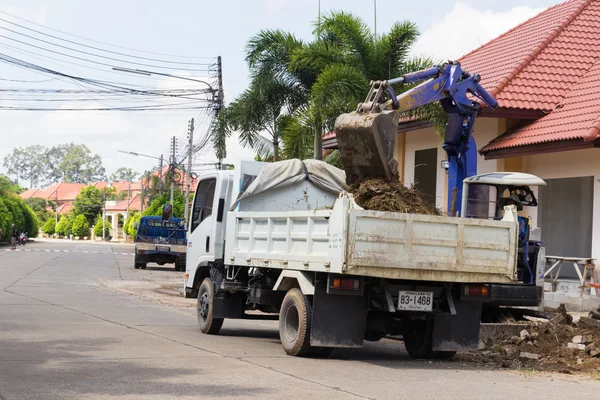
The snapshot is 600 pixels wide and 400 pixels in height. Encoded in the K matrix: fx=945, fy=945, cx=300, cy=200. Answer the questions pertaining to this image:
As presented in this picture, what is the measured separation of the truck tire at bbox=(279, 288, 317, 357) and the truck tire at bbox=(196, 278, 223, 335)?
7.11 ft

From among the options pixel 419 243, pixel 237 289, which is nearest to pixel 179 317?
pixel 237 289

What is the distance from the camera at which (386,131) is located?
1321cm

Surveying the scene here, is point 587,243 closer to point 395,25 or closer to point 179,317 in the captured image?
point 395,25

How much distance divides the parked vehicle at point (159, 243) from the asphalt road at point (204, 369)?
23.3m

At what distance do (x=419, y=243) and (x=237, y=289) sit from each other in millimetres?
3577

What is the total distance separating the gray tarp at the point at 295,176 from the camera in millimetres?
13227

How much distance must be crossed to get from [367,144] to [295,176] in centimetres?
113

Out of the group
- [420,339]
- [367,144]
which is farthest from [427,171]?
[420,339]

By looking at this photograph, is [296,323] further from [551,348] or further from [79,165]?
[79,165]

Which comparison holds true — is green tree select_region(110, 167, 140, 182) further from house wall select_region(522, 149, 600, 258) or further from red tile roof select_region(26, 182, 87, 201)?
house wall select_region(522, 149, 600, 258)

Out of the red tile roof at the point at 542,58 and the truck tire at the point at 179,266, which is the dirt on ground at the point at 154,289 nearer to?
the truck tire at the point at 179,266

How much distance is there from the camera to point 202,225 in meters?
14.8

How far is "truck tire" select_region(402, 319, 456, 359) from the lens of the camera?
1187 centimetres

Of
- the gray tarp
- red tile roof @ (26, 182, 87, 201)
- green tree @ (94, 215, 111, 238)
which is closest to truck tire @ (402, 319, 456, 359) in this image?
the gray tarp
